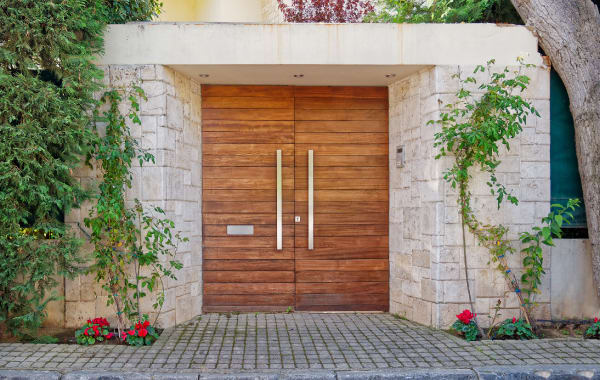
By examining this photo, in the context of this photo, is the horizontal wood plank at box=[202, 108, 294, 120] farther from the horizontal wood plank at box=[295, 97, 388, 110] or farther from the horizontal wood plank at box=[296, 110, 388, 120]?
the horizontal wood plank at box=[295, 97, 388, 110]

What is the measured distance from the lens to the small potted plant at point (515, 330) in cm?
482

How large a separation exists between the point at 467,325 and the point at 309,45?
3399mm

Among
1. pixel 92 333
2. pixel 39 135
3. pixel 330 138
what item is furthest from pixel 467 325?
pixel 39 135

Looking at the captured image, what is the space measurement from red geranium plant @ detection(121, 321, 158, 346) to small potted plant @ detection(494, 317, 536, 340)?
140 inches

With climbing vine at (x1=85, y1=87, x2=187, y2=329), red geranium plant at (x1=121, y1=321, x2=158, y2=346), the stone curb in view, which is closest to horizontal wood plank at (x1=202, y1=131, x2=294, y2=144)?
climbing vine at (x1=85, y1=87, x2=187, y2=329)

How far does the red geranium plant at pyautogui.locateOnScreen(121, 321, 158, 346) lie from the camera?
461 centimetres

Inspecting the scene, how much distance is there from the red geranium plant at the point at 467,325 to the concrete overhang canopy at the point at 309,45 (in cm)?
271

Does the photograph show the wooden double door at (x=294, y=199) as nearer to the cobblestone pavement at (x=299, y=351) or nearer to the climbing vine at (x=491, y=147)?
the cobblestone pavement at (x=299, y=351)

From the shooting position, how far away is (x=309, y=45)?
16.7 feet

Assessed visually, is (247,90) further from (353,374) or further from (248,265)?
(353,374)

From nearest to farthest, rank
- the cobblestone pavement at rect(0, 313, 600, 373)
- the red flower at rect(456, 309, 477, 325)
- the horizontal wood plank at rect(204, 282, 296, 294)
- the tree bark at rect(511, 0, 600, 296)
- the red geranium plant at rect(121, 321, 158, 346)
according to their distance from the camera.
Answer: the cobblestone pavement at rect(0, 313, 600, 373) → the red geranium plant at rect(121, 321, 158, 346) → the red flower at rect(456, 309, 477, 325) → the tree bark at rect(511, 0, 600, 296) → the horizontal wood plank at rect(204, 282, 296, 294)

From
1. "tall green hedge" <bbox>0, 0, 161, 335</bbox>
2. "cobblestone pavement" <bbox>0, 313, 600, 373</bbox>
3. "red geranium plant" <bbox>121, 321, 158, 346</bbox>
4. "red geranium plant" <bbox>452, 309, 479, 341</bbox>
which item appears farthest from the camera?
"red geranium plant" <bbox>452, 309, 479, 341</bbox>

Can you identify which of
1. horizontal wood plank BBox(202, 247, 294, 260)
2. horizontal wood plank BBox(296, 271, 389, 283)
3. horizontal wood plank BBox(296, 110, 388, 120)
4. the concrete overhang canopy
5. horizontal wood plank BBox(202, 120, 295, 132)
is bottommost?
horizontal wood plank BBox(296, 271, 389, 283)

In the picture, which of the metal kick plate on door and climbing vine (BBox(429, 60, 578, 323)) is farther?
the metal kick plate on door
